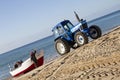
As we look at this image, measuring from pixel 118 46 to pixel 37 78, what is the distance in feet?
13.0

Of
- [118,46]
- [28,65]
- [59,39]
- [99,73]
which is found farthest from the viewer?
[28,65]

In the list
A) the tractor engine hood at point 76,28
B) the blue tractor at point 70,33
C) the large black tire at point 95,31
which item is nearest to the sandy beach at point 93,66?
the blue tractor at point 70,33

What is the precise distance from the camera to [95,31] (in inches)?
739

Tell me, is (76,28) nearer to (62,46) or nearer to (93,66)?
(62,46)

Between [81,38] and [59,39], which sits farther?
[59,39]

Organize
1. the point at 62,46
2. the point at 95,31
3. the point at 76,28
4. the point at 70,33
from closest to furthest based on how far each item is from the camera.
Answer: the point at 76,28 < the point at 95,31 < the point at 70,33 < the point at 62,46

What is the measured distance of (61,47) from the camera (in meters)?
19.3

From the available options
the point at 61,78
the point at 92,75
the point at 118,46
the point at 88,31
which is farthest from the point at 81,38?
the point at 92,75

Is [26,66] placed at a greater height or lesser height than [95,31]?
lesser

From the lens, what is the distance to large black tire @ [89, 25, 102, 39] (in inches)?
734

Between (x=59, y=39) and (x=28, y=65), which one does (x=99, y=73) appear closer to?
(x=59, y=39)

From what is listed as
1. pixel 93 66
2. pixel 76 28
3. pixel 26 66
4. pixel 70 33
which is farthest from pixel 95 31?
pixel 93 66

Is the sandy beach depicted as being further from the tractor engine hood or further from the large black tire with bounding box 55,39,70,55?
the large black tire with bounding box 55,39,70,55

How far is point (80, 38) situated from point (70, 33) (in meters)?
1.18
